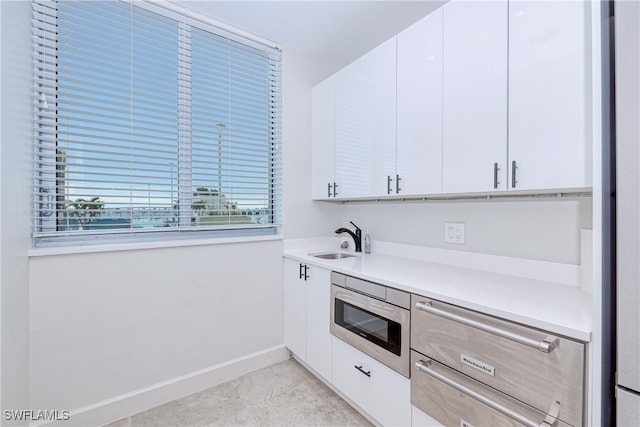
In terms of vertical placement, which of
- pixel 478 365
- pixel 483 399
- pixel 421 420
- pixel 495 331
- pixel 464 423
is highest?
pixel 495 331

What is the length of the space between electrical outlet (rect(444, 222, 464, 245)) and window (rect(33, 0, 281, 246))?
1286 mm

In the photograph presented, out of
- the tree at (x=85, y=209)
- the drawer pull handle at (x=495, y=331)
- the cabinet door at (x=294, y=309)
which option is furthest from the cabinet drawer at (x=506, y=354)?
the tree at (x=85, y=209)

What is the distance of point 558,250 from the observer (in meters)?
1.42

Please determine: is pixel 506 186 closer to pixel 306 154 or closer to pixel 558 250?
pixel 558 250

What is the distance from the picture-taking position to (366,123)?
1.99m

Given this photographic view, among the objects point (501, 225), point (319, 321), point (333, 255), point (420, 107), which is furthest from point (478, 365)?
point (333, 255)

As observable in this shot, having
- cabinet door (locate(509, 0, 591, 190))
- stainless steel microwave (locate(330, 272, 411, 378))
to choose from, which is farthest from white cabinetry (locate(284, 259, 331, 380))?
cabinet door (locate(509, 0, 591, 190))

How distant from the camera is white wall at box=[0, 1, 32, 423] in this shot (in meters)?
1.16

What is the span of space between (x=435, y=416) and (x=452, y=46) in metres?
1.73

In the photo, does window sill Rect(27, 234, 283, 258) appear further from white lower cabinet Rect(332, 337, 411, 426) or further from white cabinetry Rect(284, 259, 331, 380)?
white lower cabinet Rect(332, 337, 411, 426)

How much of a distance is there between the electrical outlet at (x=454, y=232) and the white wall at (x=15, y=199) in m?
2.17

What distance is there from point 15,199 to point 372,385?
1.93 meters

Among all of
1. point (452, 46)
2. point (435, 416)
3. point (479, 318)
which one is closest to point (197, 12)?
point (452, 46)

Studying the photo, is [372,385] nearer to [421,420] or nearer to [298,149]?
[421,420]
